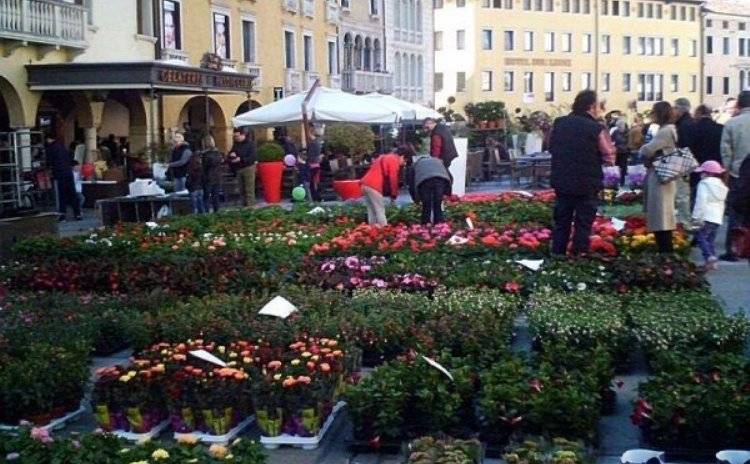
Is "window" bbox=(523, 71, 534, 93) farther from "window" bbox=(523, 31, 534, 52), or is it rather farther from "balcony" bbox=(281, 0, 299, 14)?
"balcony" bbox=(281, 0, 299, 14)

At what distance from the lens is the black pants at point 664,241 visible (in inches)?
472

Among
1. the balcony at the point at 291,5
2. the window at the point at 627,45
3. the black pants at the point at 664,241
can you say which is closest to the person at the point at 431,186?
the black pants at the point at 664,241

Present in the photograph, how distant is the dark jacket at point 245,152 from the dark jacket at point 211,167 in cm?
42

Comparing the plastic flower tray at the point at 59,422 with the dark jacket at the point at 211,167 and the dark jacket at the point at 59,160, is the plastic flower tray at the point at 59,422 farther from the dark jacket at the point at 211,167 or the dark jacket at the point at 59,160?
the dark jacket at the point at 59,160

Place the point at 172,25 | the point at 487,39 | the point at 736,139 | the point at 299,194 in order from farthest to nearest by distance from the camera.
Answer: the point at 487,39, the point at 172,25, the point at 299,194, the point at 736,139

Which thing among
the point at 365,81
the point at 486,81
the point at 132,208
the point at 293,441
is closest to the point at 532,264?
the point at 293,441

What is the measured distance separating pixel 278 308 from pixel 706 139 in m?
7.28

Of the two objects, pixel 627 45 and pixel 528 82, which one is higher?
pixel 627 45

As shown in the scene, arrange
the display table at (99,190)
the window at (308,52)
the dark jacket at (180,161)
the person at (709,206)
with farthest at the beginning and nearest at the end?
the window at (308,52) → the display table at (99,190) → the dark jacket at (180,161) → the person at (709,206)

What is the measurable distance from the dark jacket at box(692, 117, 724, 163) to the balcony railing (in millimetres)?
14468

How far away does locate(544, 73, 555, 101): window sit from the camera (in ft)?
274

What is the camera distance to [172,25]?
32.7m

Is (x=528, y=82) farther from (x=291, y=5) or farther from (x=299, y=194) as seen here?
(x=299, y=194)

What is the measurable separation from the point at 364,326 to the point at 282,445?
2006mm
